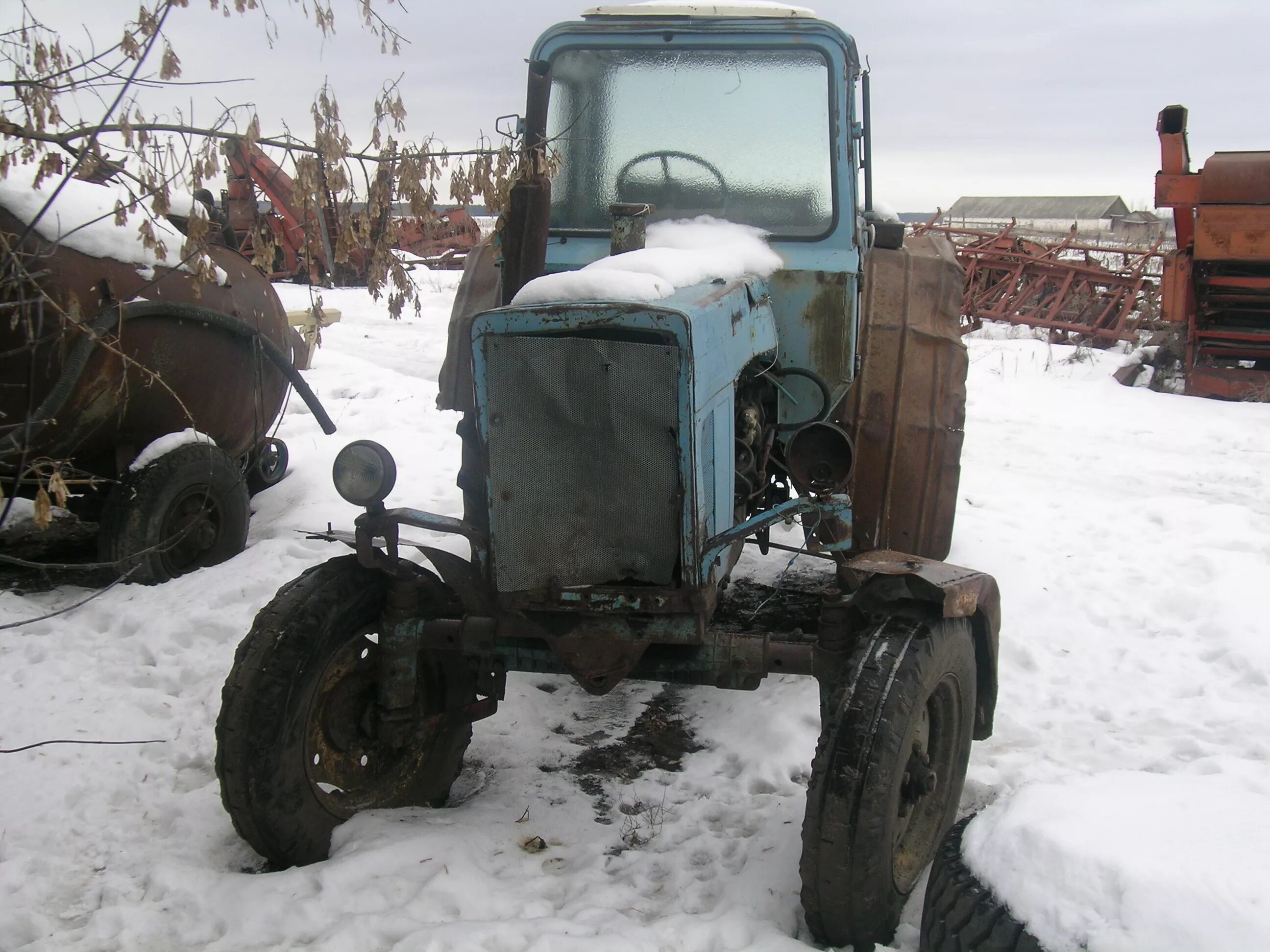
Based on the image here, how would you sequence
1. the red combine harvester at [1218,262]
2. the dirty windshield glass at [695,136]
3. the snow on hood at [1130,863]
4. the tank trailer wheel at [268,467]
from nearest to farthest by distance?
the snow on hood at [1130,863]
the dirty windshield glass at [695,136]
the tank trailer wheel at [268,467]
the red combine harvester at [1218,262]

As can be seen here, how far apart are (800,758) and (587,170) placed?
242cm

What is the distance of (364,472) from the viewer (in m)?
3.09

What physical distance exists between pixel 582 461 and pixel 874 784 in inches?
43.0

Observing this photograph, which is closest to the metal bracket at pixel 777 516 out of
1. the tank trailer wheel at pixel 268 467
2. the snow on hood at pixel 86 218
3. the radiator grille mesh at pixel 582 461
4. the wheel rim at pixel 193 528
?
the radiator grille mesh at pixel 582 461

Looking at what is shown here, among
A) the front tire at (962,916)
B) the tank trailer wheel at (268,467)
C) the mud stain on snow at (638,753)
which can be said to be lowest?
the mud stain on snow at (638,753)

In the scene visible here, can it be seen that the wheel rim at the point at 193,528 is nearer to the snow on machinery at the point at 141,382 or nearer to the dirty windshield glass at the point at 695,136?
the snow on machinery at the point at 141,382

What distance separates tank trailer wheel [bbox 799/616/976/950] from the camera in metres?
2.63

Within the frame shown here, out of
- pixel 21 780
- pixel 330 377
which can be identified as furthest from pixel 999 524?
pixel 330 377

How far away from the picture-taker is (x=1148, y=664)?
14.9 feet

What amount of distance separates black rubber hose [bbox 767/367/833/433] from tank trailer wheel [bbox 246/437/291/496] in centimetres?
347

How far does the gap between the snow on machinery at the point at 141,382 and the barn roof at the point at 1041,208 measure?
5824 cm

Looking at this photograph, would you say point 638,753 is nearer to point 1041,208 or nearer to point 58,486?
point 58,486

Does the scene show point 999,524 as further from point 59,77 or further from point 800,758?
point 59,77

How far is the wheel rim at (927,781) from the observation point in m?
2.92
